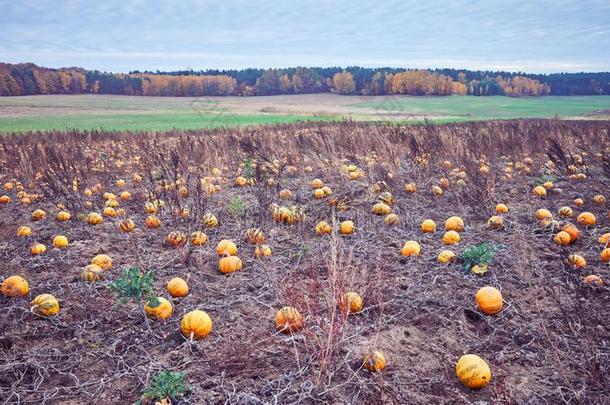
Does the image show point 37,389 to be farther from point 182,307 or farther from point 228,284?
point 228,284

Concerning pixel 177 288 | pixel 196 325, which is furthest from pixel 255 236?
pixel 196 325

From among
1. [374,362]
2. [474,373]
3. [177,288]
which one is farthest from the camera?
[177,288]

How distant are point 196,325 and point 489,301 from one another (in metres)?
2.42

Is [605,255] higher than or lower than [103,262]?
higher

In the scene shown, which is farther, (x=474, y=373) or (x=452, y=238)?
(x=452, y=238)

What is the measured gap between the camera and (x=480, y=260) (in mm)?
4078

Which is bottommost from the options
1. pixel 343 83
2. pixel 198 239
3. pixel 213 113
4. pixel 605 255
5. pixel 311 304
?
pixel 311 304

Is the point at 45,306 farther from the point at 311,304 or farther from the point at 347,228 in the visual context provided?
the point at 347,228

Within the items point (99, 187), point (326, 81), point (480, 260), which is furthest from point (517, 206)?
point (326, 81)

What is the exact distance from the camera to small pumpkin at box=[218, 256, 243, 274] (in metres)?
4.29

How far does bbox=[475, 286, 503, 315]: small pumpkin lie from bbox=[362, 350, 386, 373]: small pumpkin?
1196 mm

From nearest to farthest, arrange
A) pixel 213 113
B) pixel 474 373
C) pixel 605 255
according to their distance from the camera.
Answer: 1. pixel 474 373
2. pixel 605 255
3. pixel 213 113

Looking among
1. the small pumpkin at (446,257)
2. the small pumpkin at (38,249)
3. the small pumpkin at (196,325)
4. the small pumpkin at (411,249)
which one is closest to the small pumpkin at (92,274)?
the small pumpkin at (38,249)

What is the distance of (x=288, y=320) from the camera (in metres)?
3.01
